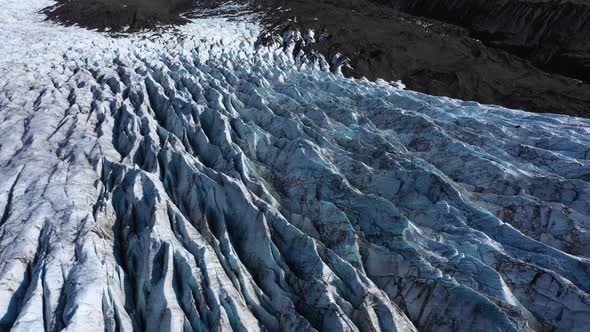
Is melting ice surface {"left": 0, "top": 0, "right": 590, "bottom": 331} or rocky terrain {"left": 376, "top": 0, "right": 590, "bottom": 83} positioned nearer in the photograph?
melting ice surface {"left": 0, "top": 0, "right": 590, "bottom": 331}

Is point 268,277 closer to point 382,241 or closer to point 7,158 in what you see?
point 382,241

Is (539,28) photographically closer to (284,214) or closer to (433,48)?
(433,48)

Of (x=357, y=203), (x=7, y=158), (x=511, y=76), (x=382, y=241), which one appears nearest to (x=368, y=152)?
(x=357, y=203)

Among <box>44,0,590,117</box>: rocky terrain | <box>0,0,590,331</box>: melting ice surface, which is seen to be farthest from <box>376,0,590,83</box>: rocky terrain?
<box>0,0,590,331</box>: melting ice surface

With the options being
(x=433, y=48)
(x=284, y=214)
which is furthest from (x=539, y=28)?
(x=284, y=214)

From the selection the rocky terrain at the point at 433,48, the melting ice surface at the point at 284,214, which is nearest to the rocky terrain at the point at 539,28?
the rocky terrain at the point at 433,48

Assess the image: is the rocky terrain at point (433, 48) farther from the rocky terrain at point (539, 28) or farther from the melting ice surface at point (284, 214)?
the melting ice surface at point (284, 214)

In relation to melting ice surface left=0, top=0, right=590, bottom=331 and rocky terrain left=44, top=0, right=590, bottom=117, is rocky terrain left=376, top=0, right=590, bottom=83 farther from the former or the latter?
melting ice surface left=0, top=0, right=590, bottom=331

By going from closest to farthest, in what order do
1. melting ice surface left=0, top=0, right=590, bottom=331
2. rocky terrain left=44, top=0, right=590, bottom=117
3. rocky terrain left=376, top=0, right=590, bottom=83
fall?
melting ice surface left=0, top=0, right=590, bottom=331 → rocky terrain left=44, top=0, right=590, bottom=117 → rocky terrain left=376, top=0, right=590, bottom=83

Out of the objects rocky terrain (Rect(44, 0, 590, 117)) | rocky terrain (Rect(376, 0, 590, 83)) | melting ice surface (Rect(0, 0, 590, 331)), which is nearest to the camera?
melting ice surface (Rect(0, 0, 590, 331))
